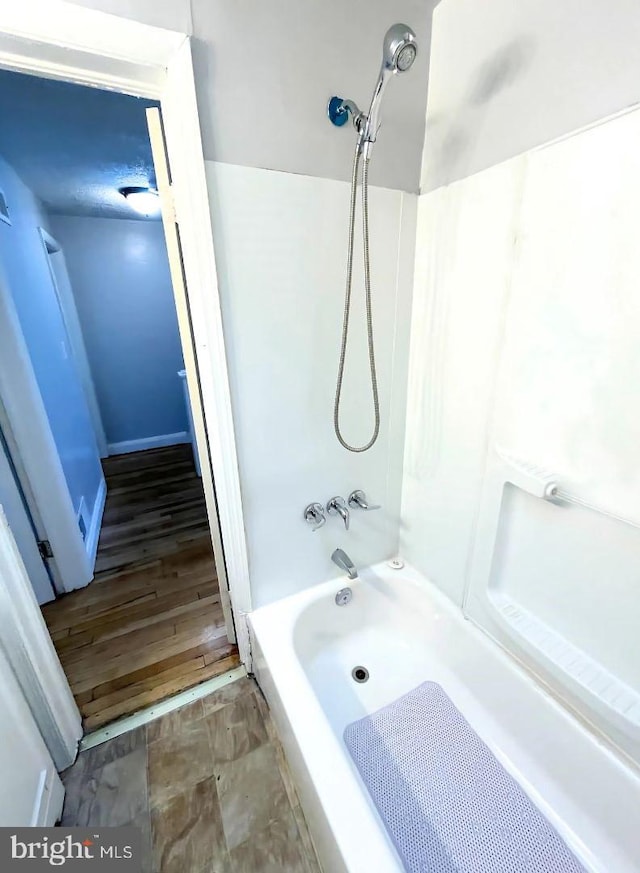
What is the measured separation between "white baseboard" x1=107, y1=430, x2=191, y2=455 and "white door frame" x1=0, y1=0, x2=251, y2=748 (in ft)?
10.3

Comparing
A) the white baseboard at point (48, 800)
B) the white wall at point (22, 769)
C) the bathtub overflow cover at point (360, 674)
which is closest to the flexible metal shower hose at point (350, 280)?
the bathtub overflow cover at point (360, 674)

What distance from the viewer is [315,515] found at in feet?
4.67

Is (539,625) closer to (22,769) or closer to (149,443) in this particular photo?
(22,769)

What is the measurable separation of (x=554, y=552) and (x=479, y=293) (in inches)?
31.9

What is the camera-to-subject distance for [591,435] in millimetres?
904

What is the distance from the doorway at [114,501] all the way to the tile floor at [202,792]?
16cm

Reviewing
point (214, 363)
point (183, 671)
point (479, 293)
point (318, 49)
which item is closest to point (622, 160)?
point (479, 293)

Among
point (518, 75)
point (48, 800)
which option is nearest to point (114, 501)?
point (48, 800)

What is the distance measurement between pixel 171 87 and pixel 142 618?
6.86 feet

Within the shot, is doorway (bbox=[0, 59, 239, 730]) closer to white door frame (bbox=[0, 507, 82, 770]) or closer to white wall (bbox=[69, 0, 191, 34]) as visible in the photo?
white door frame (bbox=[0, 507, 82, 770])

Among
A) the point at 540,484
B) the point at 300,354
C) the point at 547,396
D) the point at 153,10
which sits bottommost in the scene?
the point at 540,484

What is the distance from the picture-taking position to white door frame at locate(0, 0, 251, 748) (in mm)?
747

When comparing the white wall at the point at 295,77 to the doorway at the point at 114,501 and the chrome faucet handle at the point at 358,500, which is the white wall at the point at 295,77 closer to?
the doorway at the point at 114,501

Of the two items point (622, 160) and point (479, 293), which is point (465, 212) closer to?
point (479, 293)
